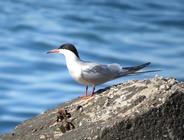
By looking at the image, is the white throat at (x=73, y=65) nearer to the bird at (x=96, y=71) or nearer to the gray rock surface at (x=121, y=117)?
the bird at (x=96, y=71)

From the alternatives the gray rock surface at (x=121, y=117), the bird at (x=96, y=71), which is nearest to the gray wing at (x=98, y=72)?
the bird at (x=96, y=71)

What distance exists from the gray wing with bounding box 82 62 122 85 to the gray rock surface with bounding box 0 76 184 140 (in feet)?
1.81

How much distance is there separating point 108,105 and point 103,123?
52 cm

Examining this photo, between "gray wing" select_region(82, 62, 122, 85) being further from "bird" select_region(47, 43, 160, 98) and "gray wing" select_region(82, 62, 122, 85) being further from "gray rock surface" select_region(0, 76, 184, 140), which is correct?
"gray rock surface" select_region(0, 76, 184, 140)

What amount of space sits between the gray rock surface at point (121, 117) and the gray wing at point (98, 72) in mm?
553

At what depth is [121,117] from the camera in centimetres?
814

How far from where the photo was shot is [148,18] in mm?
32969

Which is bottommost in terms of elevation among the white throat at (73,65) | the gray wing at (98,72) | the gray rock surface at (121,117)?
the gray rock surface at (121,117)

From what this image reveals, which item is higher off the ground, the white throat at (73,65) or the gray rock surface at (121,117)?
the white throat at (73,65)

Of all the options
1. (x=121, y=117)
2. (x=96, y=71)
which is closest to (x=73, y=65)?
(x=96, y=71)

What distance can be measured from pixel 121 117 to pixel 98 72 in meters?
1.88

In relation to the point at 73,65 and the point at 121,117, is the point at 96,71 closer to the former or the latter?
the point at 73,65

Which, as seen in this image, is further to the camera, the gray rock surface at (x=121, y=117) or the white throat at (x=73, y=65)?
the white throat at (x=73, y=65)

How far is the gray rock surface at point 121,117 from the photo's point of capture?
26.3 feet
